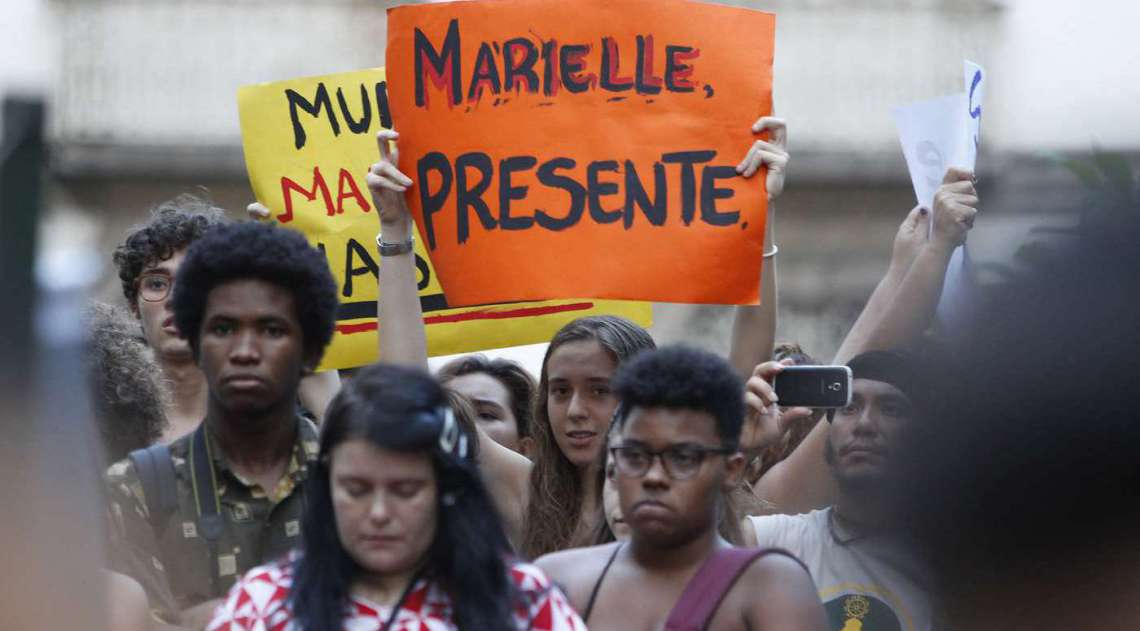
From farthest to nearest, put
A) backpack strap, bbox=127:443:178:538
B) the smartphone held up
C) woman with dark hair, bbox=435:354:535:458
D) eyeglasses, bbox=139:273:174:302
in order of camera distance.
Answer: woman with dark hair, bbox=435:354:535:458 < eyeglasses, bbox=139:273:174:302 < the smartphone held up < backpack strap, bbox=127:443:178:538

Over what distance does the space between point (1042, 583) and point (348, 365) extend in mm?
3182

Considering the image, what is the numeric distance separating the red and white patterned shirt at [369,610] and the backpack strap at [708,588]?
0.18m

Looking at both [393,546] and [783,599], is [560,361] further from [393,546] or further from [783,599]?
[393,546]

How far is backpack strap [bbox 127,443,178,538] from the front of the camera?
3352mm

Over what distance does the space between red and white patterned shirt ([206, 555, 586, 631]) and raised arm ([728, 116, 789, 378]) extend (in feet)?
4.68

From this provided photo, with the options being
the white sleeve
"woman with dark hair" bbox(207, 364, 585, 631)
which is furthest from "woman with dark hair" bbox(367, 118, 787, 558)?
"woman with dark hair" bbox(207, 364, 585, 631)

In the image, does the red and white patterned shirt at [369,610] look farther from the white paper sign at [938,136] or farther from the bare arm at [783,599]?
the white paper sign at [938,136]

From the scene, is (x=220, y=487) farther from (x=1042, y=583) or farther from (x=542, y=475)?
(x=1042, y=583)

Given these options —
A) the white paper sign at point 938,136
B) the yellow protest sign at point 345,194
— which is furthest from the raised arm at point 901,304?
the yellow protest sign at point 345,194

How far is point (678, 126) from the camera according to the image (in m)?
4.52

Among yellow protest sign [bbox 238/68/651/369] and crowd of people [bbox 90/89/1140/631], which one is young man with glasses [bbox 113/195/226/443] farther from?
yellow protest sign [bbox 238/68/651/369]

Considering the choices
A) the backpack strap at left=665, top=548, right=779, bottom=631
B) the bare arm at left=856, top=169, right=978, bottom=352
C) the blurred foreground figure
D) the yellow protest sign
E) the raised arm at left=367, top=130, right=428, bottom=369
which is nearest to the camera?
the blurred foreground figure

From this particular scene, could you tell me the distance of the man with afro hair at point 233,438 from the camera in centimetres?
336

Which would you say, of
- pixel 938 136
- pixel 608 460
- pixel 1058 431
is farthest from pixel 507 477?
pixel 1058 431
